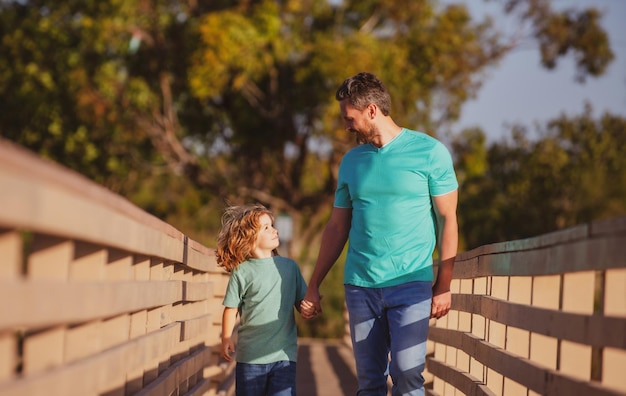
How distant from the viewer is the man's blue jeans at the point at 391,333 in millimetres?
5934

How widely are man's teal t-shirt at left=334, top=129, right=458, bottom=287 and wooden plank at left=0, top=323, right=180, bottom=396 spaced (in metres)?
1.12

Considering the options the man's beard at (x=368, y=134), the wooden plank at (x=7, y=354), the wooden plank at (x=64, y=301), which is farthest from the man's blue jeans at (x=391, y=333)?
the wooden plank at (x=7, y=354)

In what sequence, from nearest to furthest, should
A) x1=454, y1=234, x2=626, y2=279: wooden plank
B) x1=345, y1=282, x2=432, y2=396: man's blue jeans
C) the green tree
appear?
x1=454, y1=234, x2=626, y2=279: wooden plank → x1=345, y1=282, x2=432, y2=396: man's blue jeans → the green tree

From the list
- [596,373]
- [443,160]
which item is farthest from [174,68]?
[596,373]

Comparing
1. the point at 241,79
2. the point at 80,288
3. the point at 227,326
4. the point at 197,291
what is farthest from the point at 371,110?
the point at 241,79

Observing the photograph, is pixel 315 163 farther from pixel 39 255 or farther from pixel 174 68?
pixel 39 255

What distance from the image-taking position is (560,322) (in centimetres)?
455

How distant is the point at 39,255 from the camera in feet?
11.2

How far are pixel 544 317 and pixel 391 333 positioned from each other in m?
1.26

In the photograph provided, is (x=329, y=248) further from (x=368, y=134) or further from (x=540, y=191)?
(x=540, y=191)

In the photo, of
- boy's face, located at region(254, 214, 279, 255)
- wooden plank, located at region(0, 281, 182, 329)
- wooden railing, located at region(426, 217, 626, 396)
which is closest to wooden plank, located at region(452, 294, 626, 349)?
wooden railing, located at region(426, 217, 626, 396)

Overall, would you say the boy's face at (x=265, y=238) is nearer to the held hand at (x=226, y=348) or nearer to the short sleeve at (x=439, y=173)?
the held hand at (x=226, y=348)

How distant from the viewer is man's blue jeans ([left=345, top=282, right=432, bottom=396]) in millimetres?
5934

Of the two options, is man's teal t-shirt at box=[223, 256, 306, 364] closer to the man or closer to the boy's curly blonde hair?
the boy's curly blonde hair
